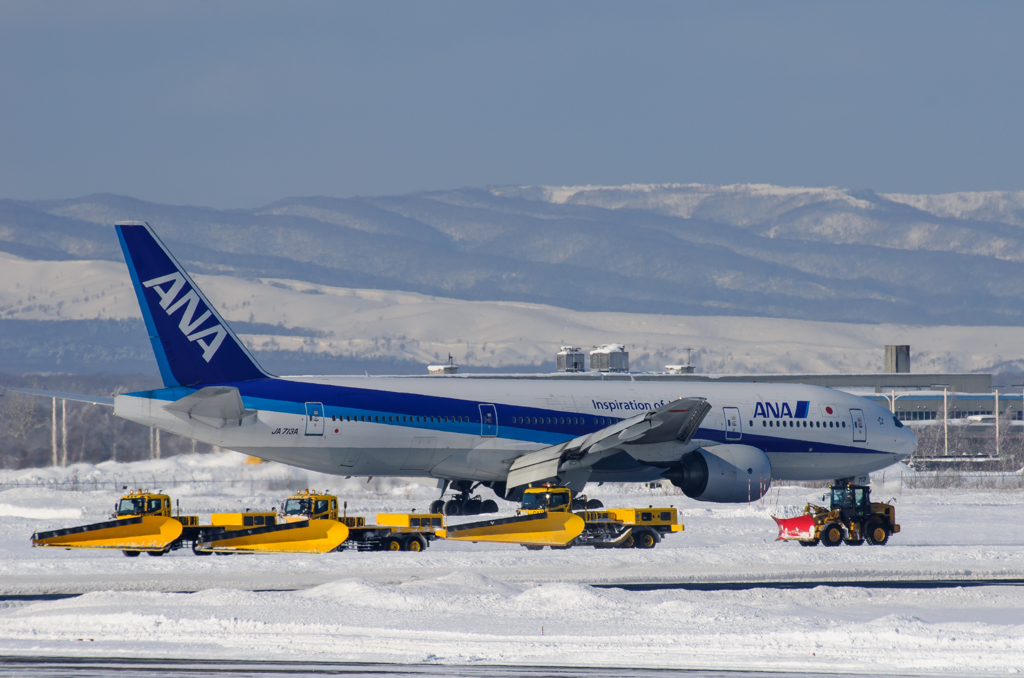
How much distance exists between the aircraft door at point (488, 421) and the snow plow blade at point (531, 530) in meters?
6.68

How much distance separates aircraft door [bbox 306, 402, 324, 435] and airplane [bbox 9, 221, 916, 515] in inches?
1.4

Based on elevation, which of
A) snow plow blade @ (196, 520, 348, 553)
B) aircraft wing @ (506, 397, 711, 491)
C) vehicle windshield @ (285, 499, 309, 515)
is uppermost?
aircraft wing @ (506, 397, 711, 491)

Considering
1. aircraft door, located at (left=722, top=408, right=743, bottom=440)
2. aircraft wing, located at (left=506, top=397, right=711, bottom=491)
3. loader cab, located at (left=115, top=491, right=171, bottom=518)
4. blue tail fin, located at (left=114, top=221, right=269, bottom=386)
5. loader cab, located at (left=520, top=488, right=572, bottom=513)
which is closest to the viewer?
loader cab, located at (left=115, top=491, right=171, bottom=518)

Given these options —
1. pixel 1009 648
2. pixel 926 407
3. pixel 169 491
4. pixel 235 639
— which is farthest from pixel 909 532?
pixel 926 407

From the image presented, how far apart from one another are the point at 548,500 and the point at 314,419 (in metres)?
7.06

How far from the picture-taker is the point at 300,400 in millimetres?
33625

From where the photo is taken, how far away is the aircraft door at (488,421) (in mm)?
36000

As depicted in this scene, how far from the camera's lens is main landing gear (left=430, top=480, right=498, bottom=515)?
38375 mm

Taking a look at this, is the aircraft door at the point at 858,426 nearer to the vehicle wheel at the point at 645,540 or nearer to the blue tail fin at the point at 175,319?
the vehicle wheel at the point at 645,540

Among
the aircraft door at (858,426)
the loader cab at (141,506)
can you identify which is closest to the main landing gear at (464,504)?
the loader cab at (141,506)

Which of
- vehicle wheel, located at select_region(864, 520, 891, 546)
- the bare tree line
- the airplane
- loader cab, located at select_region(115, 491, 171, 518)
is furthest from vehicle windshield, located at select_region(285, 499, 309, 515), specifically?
the bare tree line

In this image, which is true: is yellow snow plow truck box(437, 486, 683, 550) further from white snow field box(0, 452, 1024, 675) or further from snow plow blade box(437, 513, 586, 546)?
white snow field box(0, 452, 1024, 675)

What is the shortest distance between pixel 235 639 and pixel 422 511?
2340 centimetres

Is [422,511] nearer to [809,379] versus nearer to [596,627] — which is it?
[596,627]
